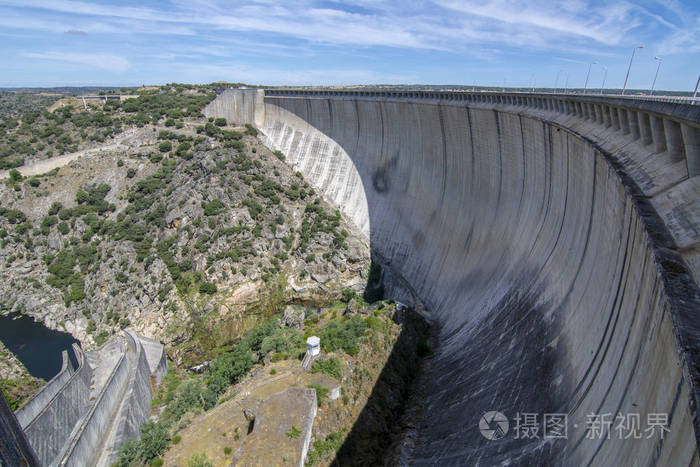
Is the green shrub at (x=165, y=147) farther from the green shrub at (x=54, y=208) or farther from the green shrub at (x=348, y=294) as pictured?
the green shrub at (x=348, y=294)

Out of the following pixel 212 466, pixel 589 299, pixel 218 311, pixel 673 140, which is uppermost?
pixel 673 140

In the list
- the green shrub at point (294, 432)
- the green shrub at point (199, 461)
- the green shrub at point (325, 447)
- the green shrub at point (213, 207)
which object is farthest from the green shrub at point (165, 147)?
the green shrub at point (325, 447)

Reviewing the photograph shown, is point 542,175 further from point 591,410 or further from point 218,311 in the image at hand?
point 218,311

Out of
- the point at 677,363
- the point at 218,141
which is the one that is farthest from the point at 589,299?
the point at 218,141

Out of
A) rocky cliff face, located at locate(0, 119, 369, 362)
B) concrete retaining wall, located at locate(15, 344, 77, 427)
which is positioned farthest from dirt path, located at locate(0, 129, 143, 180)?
concrete retaining wall, located at locate(15, 344, 77, 427)

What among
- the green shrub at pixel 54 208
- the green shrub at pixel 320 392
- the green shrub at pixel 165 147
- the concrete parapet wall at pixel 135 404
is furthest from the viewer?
the green shrub at pixel 165 147

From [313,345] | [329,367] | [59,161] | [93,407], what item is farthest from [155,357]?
[59,161]

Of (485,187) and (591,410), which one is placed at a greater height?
(485,187)

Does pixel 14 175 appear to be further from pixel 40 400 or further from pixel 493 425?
pixel 493 425
